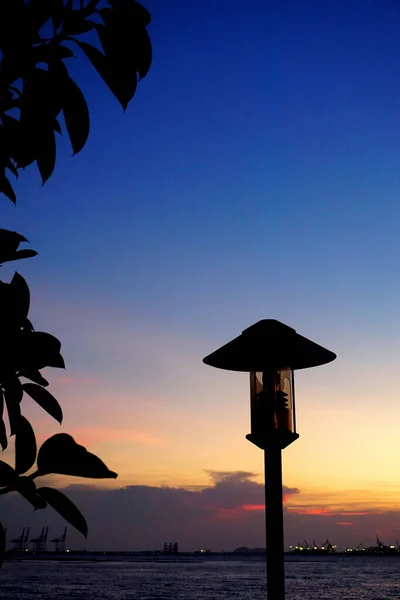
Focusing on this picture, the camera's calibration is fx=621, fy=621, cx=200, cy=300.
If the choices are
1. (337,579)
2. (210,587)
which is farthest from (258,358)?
(337,579)

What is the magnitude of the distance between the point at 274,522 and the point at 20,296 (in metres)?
2.96

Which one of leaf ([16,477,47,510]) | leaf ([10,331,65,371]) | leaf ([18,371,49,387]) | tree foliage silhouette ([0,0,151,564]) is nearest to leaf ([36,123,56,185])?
tree foliage silhouette ([0,0,151,564])

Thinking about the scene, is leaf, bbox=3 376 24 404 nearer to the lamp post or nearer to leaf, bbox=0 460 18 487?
leaf, bbox=0 460 18 487

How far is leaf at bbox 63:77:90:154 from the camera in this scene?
1.00m

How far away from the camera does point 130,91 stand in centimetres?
100

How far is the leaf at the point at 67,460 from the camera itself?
916 millimetres

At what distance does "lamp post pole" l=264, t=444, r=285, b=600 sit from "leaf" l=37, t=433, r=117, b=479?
289cm

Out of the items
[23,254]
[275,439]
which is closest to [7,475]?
[23,254]

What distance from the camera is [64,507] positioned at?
896mm

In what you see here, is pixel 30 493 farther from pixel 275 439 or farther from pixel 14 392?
pixel 275 439

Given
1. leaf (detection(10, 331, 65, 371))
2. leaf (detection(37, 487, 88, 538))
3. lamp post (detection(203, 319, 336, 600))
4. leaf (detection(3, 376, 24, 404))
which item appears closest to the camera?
leaf (detection(37, 487, 88, 538))

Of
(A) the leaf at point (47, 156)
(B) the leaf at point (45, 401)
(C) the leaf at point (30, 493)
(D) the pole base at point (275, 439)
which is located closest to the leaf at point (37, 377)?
(B) the leaf at point (45, 401)

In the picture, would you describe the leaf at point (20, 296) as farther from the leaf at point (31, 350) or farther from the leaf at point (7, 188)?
the leaf at point (7, 188)

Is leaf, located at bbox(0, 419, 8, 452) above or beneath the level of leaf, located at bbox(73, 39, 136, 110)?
beneath
